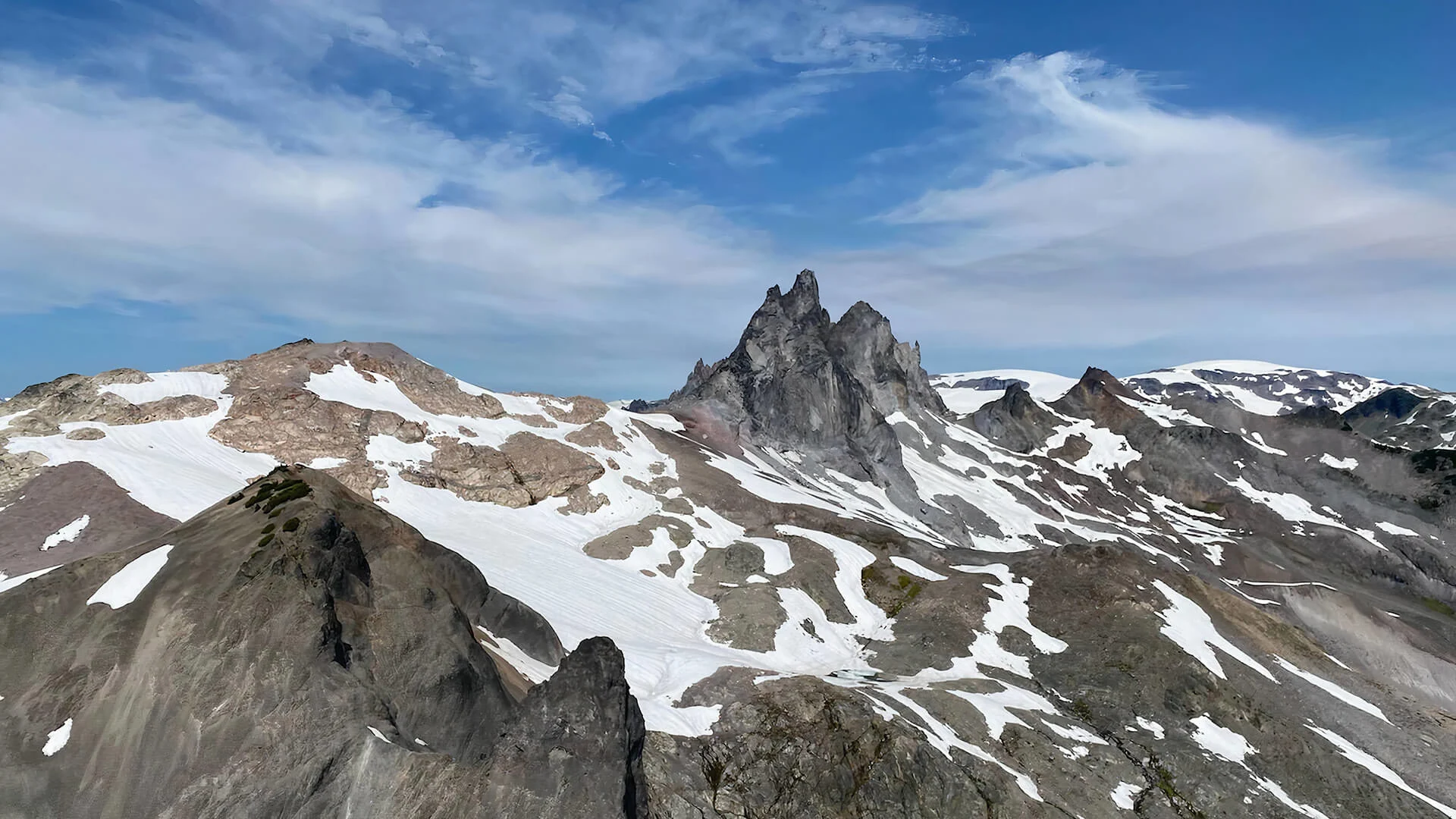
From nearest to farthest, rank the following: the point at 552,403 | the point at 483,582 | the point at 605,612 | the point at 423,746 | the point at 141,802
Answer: the point at 141,802 < the point at 423,746 < the point at 483,582 < the point at 605,612 < the point at 552,403

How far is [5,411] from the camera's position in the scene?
76.8 m

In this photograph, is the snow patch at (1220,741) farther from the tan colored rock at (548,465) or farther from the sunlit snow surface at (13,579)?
the sunlit snow surface at (13,579)

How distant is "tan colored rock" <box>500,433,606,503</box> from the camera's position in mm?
99812

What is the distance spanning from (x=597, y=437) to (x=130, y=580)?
259 ft

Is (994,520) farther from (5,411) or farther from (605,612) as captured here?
(5,411)

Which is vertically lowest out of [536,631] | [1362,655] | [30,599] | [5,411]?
[1362,655]

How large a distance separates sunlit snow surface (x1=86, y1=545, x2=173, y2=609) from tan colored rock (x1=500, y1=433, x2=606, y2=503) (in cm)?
5805

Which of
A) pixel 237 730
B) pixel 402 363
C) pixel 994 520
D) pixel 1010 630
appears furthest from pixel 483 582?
pixel 994 520

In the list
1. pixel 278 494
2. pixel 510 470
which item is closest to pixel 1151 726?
pixel 278 494

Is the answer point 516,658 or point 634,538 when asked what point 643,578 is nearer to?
point 634,538

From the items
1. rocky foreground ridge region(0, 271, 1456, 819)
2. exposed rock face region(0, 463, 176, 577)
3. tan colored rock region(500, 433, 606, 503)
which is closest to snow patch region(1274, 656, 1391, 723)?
rocky foreground ridge region(0, 271, 1456, 819)

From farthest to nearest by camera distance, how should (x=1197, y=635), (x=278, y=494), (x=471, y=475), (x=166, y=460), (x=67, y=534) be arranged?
(x=471, y=475)
(x=166, y=460)
(x=1197, y=635)
(x=67, y=534)
(x=278, y=494)

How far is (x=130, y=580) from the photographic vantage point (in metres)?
37.1

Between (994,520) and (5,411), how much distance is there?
153 m
